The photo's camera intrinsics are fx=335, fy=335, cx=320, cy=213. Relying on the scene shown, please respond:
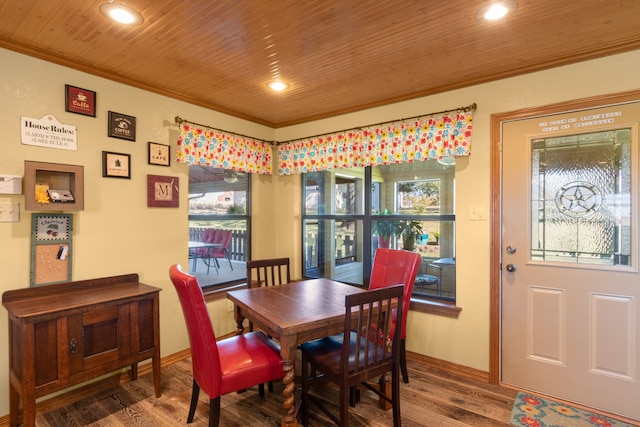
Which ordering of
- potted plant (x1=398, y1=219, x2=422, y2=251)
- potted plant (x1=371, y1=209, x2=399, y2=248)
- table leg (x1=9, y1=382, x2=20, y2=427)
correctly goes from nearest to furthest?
1. table leg (x1=9, y1=382, x2=20, y2=427)
2. potted plant (x1=398, y1=219, x2=422, y2=251)
3. potted plant (x1=371, y1=209, x2=399, y2=248)

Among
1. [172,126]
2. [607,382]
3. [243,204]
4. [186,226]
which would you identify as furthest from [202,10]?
[607,382]

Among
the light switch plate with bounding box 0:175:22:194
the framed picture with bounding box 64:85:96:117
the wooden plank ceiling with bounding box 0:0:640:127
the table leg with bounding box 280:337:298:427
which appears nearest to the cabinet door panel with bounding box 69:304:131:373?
the light switch plate with bounding box 0:175:22:194

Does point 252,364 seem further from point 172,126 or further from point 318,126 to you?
point 318,126

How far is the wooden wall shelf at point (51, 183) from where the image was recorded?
2131 mm

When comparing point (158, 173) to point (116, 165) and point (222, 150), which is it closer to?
point (116, 165)

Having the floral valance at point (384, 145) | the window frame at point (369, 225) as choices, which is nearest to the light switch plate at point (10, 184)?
the floral valance at point (384, 145)

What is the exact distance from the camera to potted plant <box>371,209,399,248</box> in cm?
337

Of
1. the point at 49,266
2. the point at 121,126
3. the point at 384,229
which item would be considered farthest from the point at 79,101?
the point at 384,229

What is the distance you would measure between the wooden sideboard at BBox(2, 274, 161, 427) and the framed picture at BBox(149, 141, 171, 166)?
1.04m

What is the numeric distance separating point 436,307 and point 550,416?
1.02m

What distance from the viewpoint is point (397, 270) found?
272 cm

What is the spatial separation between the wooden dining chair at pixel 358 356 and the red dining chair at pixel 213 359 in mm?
272

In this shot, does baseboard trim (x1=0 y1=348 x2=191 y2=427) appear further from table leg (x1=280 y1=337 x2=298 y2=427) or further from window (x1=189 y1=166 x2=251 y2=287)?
table leg (x1=280 y1=337 x2=298 y2=427)

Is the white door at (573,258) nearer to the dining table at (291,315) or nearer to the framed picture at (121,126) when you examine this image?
the dining table at (291,315)
